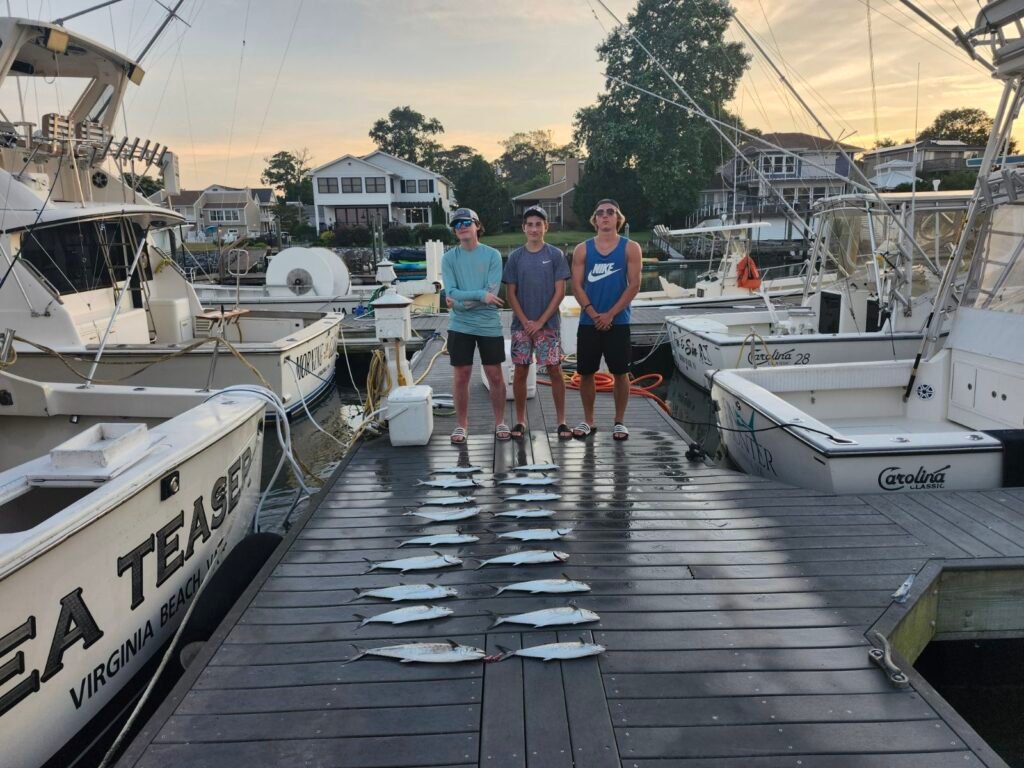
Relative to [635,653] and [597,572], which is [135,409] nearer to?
[597,572]

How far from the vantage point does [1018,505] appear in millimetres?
4059

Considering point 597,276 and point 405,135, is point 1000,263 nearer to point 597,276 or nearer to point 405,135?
point 597,276

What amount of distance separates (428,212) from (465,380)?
4808 centimetres

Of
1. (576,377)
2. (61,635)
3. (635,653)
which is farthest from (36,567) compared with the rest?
(576,377)

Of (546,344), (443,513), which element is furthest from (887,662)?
(546,344)

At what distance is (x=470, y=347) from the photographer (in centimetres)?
515

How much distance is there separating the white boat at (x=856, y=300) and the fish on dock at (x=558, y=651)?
6760mm

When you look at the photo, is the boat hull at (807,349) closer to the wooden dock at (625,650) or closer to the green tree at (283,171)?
the wooden dock at (625,650)

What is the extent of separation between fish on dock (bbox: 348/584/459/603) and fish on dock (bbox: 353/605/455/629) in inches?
3.8

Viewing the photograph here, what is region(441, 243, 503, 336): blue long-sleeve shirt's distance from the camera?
4.95 metres

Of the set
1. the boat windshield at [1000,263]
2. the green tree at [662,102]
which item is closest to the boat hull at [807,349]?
the boat windshield at [1000,263]

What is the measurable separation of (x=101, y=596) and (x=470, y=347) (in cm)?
288

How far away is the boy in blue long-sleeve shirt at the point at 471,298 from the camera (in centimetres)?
494

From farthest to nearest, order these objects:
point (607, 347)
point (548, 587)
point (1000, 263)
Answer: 1. point (1000, 263)
2. point (607, 347)
3. point (548, 587)
